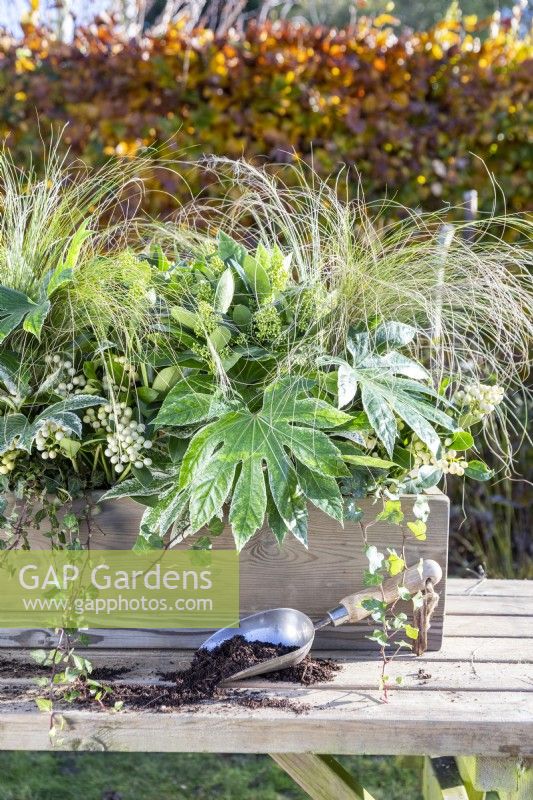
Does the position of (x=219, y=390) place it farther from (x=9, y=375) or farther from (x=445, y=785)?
(x=445, y=785)

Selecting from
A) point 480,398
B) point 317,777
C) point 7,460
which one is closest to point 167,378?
point 7,460

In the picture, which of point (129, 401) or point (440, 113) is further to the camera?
point (440, 113)

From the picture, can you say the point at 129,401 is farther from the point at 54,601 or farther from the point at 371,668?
the point at 371,668

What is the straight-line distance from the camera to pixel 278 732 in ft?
3.38

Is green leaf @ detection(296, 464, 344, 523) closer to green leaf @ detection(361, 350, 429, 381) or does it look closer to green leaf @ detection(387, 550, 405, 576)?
green leaf @ detection(387, 550, 405, 576)

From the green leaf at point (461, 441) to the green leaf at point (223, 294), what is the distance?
384 millimetres

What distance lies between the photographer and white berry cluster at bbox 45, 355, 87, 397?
1.19 m

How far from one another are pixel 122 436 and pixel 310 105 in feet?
7.23

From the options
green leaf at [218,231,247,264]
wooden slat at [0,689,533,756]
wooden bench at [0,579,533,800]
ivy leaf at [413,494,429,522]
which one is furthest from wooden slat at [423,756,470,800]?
green leaf at [218,231,247,264]

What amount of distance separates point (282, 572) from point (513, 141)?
7.82 ft

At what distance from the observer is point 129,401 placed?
3.98 ft

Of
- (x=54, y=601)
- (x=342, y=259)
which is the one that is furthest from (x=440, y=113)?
(x=54, y=601)

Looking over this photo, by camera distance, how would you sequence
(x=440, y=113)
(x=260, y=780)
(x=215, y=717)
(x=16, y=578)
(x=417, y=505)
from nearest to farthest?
1. (x=215, y=717)
2. (x=417, y=505)
3. (x=16, y=578)
4. (x=260, y=780)
5. (x=440, y=113)

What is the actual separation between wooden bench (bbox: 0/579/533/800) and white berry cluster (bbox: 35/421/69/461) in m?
0.32
